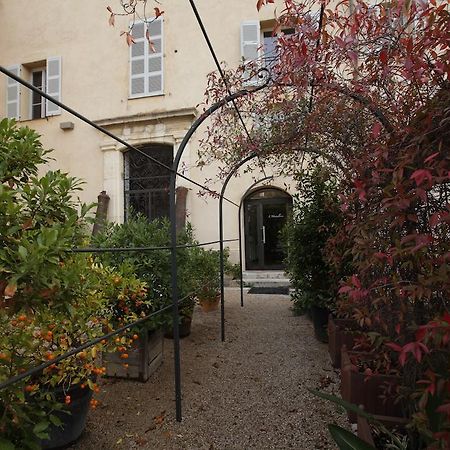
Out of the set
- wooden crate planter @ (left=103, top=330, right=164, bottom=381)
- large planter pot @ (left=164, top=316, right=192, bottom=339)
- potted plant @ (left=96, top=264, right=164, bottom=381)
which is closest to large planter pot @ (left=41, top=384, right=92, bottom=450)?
potted plant @ (left=96, top=264, right=164, bottom=381)

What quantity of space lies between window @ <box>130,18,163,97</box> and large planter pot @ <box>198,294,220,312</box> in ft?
19.4

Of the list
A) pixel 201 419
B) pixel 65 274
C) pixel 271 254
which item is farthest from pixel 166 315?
pixel 271 254

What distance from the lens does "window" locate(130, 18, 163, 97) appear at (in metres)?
8.62

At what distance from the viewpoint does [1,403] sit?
1.39m

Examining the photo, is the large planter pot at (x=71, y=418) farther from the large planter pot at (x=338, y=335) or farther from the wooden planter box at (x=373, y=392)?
the large planter pot at (x=338, y=335)

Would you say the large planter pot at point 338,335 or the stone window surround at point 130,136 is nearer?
the large planter pot at point 338,335

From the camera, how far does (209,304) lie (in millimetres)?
5227

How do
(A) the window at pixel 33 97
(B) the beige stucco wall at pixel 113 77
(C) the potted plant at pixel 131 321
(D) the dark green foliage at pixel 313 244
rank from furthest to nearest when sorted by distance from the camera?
(A) the window at pixel 33 97 → (B) the beige stucco wall at pixel 113 77 → (D) the dark green foliage at pixel 313 244 → (C) the potted plant at pixel 131 321

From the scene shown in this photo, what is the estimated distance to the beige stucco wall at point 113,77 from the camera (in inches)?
321

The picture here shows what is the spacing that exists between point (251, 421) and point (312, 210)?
224 centimetres

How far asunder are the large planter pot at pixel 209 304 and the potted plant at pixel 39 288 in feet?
9.96

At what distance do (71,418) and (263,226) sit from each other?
274 inches

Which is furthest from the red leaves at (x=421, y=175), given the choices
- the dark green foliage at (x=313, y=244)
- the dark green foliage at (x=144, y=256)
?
the dark green foliage at (x=313, y=244)

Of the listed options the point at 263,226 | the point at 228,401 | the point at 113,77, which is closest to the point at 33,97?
the point at 113,77
